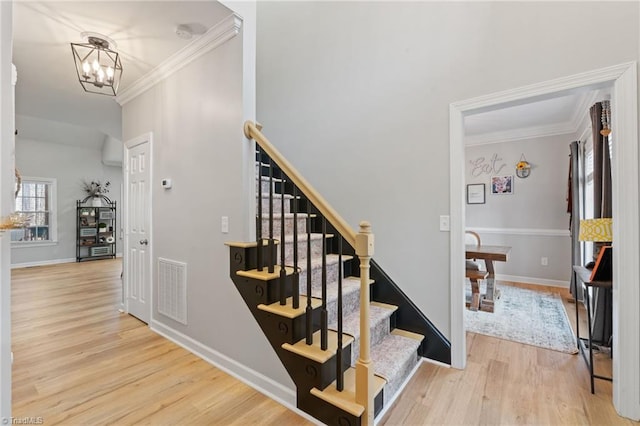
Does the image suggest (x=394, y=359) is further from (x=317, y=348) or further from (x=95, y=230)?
(x=95, y=230)

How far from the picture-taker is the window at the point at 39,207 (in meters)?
6.62

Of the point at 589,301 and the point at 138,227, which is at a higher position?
the point at 138,227

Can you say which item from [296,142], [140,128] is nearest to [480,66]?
[296,142]

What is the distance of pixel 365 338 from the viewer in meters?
1.51

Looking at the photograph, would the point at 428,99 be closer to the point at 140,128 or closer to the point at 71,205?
the point at 140,128

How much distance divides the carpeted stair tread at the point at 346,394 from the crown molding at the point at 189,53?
2.42m

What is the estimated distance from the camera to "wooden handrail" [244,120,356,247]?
153 cm

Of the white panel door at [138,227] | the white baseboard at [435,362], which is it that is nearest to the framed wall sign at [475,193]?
the white baseboard at [435,362]

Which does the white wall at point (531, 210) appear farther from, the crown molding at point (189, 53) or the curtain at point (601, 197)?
the crown molding at point (189, 53)

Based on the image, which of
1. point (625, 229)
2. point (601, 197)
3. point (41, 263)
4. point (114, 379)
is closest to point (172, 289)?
point (114, 379)

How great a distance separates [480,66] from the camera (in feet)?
7.17

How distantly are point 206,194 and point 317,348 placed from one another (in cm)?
149

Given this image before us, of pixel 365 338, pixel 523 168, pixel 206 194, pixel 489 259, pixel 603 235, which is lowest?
pixel 365 338

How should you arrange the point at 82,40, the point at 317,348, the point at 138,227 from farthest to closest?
the point at 138,227
the point at 82,40
the point at 317,348
